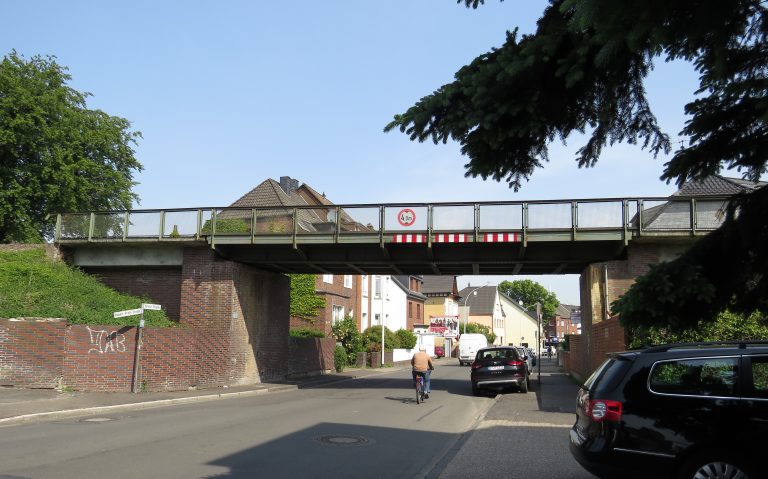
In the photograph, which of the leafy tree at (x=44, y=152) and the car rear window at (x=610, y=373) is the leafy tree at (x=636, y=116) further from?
the leafy tree at (x=44, y=152)

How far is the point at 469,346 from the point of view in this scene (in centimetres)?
5000

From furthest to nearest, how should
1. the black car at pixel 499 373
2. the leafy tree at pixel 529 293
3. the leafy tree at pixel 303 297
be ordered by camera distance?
1. the leafy tree at pixel 529 293
2. the leafy tree at pixel 303 297
3. the black car at pixel 499 373

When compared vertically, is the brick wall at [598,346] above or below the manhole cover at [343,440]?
above

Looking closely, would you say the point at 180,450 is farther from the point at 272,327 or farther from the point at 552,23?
the point at 272,327

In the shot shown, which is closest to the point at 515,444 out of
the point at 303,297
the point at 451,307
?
the point at 303,297

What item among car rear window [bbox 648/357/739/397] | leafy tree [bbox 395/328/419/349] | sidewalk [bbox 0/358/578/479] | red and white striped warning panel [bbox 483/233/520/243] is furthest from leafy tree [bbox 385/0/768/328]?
leafy tree [bbox 395/328/419/349]

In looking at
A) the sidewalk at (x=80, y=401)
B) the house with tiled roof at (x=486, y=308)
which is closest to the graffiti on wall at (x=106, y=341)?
the sidewalk at (x=80, y=401)

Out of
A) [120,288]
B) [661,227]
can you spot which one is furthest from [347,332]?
[661,227]

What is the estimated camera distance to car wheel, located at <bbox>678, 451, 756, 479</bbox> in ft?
17.9

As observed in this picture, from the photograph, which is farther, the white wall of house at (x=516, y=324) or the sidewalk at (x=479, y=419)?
the white wall of house at (x=516, y=324)

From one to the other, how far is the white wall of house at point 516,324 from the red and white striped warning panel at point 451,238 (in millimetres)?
87573

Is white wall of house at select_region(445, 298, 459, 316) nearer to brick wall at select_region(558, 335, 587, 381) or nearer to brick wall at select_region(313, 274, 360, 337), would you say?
brick wall at select_region(313, 274, 360, 337)

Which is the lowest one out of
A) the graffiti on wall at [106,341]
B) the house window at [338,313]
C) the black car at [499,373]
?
the black car at [499,373]

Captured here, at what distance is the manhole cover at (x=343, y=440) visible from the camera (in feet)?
35.2
